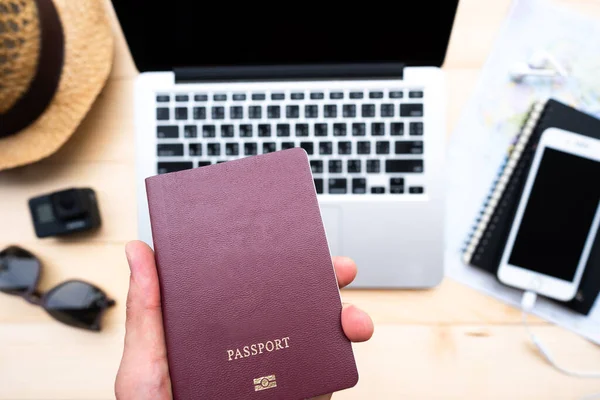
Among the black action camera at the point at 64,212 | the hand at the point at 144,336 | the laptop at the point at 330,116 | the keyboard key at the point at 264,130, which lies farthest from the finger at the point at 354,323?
the black action camera at the point at 64,212

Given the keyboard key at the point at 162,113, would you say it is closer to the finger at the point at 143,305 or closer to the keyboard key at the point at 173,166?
the keyboard key at the point at 173,166

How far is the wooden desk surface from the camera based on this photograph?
21.5 inches

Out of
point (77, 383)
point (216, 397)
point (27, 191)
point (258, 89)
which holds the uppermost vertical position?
point (258, 89)

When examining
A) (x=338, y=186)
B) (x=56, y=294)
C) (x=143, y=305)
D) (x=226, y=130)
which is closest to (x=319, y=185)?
(x=338, y=186)

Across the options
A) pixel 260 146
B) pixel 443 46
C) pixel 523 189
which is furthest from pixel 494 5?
pixel 260 146

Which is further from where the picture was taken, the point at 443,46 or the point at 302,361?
the point at 443,46

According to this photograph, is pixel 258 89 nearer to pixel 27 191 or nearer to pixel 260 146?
pixel 260 146

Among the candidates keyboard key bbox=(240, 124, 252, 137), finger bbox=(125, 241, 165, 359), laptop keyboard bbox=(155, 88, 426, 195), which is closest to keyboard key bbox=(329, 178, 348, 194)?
laptop keyboard bbox=(155, 88, 426, 195)

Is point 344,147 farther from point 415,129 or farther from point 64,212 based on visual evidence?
point 64,212

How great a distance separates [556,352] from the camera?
543 mm

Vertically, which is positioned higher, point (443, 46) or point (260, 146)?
point (443, 46)

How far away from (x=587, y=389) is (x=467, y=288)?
17cm

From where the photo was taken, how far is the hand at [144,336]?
17.2 inches

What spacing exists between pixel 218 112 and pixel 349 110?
15 centimetres
